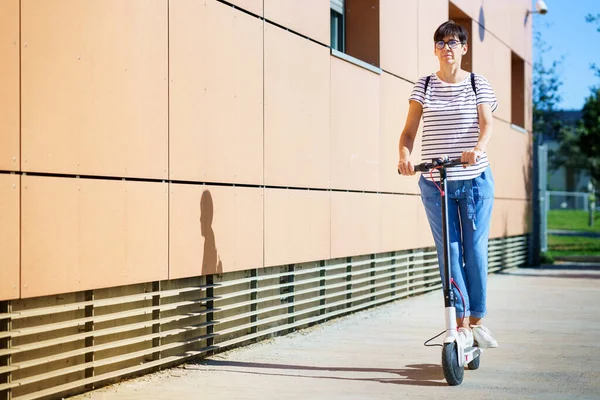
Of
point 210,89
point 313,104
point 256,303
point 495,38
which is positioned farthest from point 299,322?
point 495,38

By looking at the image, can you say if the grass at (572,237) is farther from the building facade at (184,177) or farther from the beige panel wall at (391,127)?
the building facade at (184,177)

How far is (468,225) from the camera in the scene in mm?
6676

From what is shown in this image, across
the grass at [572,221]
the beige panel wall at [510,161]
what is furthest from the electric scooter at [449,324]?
the grass at [572,221]

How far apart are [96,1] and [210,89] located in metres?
1.54

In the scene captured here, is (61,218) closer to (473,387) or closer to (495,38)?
(473,387)

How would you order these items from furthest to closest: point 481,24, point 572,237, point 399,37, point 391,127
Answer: point 572,237 < point 481,24 < point 399,37 < point 391,127

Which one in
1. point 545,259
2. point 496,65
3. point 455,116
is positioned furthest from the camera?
point 545,259

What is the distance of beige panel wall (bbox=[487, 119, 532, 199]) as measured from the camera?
17062 mm

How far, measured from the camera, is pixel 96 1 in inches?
233

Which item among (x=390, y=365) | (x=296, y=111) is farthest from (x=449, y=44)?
(x=296, y=111)

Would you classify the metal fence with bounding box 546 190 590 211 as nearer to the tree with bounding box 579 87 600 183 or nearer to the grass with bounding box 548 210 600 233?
the grass with bounding box 548 210 600 233

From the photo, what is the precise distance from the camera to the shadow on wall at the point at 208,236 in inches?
284

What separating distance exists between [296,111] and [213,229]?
186 cm

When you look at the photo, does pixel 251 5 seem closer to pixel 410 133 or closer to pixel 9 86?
pixel 410 133
